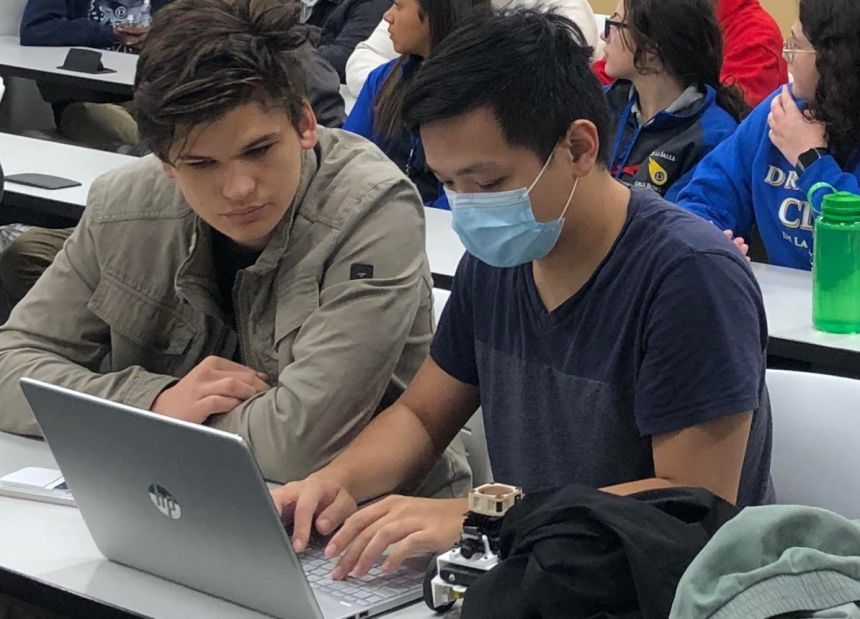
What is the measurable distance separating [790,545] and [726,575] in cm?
6

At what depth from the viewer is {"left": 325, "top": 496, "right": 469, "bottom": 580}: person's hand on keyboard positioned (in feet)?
4.61

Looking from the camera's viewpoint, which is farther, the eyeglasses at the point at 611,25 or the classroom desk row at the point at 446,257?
the eyeglasses at the point at 611,25

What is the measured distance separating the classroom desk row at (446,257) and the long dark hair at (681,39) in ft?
2.17

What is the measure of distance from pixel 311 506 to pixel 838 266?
1191 millimetres

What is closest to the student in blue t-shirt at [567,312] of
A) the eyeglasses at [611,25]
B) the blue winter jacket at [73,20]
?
the eyeglasses at [611,25]

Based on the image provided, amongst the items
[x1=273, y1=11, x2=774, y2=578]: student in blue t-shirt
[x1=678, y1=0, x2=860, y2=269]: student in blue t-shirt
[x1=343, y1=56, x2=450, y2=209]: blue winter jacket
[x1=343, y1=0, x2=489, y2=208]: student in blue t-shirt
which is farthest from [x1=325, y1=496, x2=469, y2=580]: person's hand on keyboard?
[x1=343, y1=0, x2=489, y2=208]: student in blue t-shirt

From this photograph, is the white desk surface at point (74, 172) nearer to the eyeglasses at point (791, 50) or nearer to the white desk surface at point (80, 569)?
the eyeglasses at point (791, 50)

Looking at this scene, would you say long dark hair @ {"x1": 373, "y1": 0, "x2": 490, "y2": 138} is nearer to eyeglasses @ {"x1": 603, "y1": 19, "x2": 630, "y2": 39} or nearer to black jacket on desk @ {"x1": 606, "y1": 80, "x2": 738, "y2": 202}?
eyeglasses @ {"x1": 603, "y1": 19, "x2": 630, "y2": 39}

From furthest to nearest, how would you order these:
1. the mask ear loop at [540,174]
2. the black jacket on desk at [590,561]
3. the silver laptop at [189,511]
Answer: the mask ear loop at [540,174], the silver laptop at [189,511], the black jacket on desk at [590,561]

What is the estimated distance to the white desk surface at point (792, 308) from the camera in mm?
2293

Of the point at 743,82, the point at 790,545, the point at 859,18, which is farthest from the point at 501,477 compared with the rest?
the point at 743,82

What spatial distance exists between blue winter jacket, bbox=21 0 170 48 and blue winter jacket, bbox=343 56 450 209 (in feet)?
6.19

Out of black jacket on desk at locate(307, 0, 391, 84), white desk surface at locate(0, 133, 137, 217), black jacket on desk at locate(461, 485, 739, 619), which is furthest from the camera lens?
black jacket on desk at locate(307, 0, 391, 84)

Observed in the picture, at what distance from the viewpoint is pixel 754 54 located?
4371 mm
